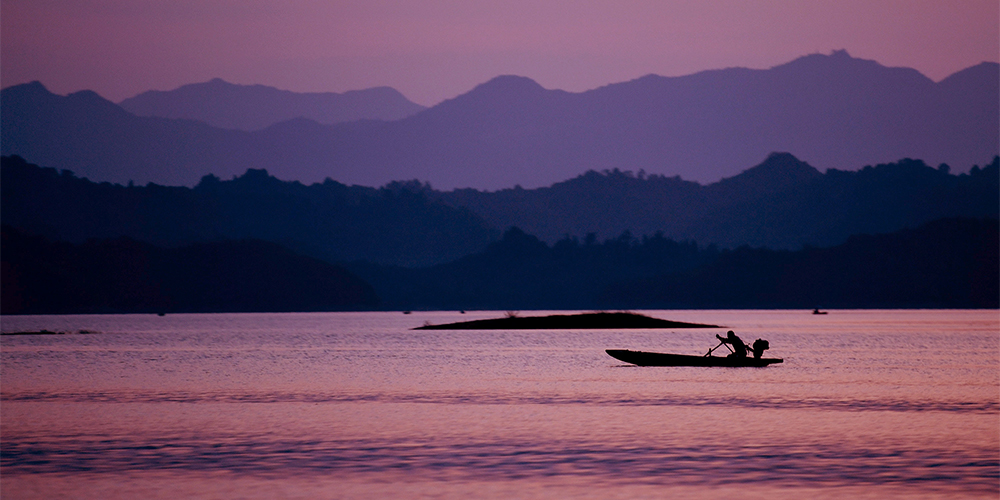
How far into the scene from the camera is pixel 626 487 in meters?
31.2

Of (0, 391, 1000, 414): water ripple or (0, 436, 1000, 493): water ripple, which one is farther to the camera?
(0, 391, 1000, 414): water ripple

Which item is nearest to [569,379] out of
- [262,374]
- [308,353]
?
[262,374]

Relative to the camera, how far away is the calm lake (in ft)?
105

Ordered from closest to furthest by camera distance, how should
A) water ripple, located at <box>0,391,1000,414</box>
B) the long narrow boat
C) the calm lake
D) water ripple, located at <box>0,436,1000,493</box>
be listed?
the calm lake, water ripple, located at <box>0,436,1000,493</box>, water ripple, located at <box>0,391,1000,414</box>, the long narrow boat

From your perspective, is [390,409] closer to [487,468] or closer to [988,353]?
[487,468]

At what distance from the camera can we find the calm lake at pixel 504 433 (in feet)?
105

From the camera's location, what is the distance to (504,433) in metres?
43.7

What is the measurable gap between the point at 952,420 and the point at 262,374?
1952 inches

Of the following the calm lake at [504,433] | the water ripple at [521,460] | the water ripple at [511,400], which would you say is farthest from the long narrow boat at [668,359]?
the water ripple at [521,460]

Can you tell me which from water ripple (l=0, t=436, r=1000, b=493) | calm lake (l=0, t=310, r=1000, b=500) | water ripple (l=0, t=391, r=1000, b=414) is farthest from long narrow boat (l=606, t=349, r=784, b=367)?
water ripple (l=0, t=436, r=1000, b=493)

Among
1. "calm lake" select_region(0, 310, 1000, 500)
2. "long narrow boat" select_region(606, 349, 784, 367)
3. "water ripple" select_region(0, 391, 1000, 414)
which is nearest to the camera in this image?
"calm lake" select_region(0, 310, 1000, 500)

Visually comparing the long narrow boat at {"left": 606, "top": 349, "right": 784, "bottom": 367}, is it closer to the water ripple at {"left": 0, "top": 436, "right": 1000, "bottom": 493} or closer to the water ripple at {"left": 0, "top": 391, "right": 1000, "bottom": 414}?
the water ripple at {"left": 0, "top": 391, "right": 1000, "bottom": 414}

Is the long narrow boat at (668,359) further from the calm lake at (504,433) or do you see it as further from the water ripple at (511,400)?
the water ripple at (511,400)

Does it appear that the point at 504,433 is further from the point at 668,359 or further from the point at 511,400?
the point at 668,359
